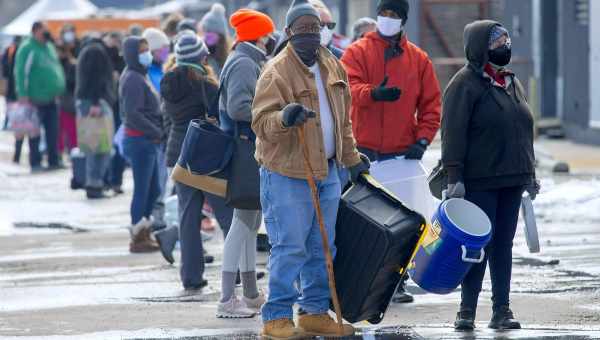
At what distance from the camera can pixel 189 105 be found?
10.5 meters

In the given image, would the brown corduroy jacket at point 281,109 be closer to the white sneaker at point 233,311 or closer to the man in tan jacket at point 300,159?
the man in tan jacket at point 300,159

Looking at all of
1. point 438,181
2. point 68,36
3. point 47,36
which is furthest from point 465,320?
point 68,36

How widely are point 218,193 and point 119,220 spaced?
6.55m

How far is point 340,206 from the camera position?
27.3ft

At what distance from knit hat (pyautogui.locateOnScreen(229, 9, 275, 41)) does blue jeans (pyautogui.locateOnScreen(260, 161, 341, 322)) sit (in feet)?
4.88

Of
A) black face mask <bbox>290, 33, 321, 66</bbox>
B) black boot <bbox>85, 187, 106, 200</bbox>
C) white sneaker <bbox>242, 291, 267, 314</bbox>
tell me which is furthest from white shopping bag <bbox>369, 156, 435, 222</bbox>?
black boot <bbox>85, 187, 106, 200</bbox>

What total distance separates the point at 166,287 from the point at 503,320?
3.10 m

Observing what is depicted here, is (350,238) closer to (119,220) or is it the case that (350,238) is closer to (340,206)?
(340,206)

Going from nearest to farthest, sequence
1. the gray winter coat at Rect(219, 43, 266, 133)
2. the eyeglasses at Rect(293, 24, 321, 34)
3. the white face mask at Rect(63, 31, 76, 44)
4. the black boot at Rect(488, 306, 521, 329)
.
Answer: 1. the eyeglasses at Rect(293, 24, 321, 34)
2. the black boot at Rect(488, 306, 521, 329)
3. the gray winter coat at Rect(219, 43, 266, 133)
4. the white face mask at Rect(63, 31, 76, 44)

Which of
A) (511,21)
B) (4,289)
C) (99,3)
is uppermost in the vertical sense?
(4,289)

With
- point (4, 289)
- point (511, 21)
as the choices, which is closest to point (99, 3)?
point (511, 21)

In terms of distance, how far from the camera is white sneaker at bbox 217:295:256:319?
930cm

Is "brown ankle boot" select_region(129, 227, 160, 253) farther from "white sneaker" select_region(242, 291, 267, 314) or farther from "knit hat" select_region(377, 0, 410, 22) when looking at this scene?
"knit hat" select_region(377, 0, 410, 22)

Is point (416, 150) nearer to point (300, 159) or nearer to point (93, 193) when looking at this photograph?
point (300, 159)
